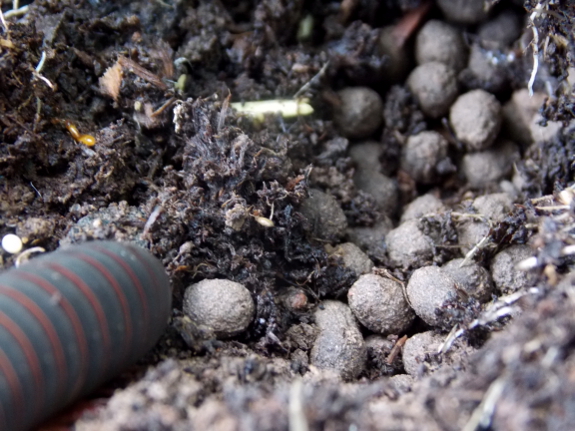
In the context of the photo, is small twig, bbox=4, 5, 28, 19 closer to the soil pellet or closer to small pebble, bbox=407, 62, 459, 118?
the soil pellet

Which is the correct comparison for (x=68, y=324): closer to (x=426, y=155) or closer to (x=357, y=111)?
(x=357, y=111)

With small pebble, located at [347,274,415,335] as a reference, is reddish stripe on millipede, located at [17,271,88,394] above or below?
above

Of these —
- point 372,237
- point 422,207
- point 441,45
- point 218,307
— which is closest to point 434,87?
point 441,45

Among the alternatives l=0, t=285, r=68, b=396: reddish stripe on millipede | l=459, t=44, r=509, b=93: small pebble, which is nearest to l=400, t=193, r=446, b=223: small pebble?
l=459, t=44, r=509, b=93: small pebble

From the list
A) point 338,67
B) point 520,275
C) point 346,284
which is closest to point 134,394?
point 346,284

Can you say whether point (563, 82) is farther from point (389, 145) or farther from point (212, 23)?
point (212, 23)
